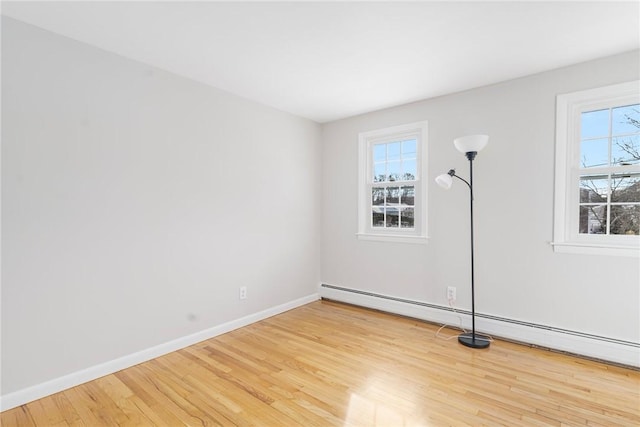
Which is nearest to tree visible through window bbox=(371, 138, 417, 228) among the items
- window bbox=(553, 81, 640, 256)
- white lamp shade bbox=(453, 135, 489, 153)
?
white lamp shade bbox=(453, 135, 489, 153)

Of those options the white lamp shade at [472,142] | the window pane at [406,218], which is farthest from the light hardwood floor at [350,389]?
the white lamp shade at [472,142]

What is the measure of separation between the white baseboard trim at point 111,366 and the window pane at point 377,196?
1.81 metres

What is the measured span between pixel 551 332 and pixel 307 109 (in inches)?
125

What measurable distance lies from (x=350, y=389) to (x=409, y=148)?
8.34ft

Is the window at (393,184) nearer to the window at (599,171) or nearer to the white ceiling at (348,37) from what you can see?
the white ceiling at (348,37)

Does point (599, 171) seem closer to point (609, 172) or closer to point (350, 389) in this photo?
point (609, 172)

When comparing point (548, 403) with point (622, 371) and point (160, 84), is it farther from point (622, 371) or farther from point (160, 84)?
point (160, 84)

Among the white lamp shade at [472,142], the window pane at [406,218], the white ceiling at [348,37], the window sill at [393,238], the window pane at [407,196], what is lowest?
the window sill at [393,238]

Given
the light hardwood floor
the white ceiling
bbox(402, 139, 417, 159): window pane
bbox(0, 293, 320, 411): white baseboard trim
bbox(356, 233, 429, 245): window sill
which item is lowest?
the light hardwood floor

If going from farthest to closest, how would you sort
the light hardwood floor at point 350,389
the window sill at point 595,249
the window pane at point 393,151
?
the window pane at point 393,151 < the window sill at point 595,249 < the light hardwood floor at point 350,389

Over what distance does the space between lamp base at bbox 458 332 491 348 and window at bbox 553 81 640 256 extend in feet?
3.26

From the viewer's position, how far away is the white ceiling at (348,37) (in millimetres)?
1875

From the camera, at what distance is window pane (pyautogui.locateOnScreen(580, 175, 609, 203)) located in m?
2.55

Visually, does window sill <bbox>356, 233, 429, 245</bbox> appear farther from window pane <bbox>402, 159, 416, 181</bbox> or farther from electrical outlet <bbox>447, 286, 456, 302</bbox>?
window pane <bbox>402, 159, 416, 181</bbox>
